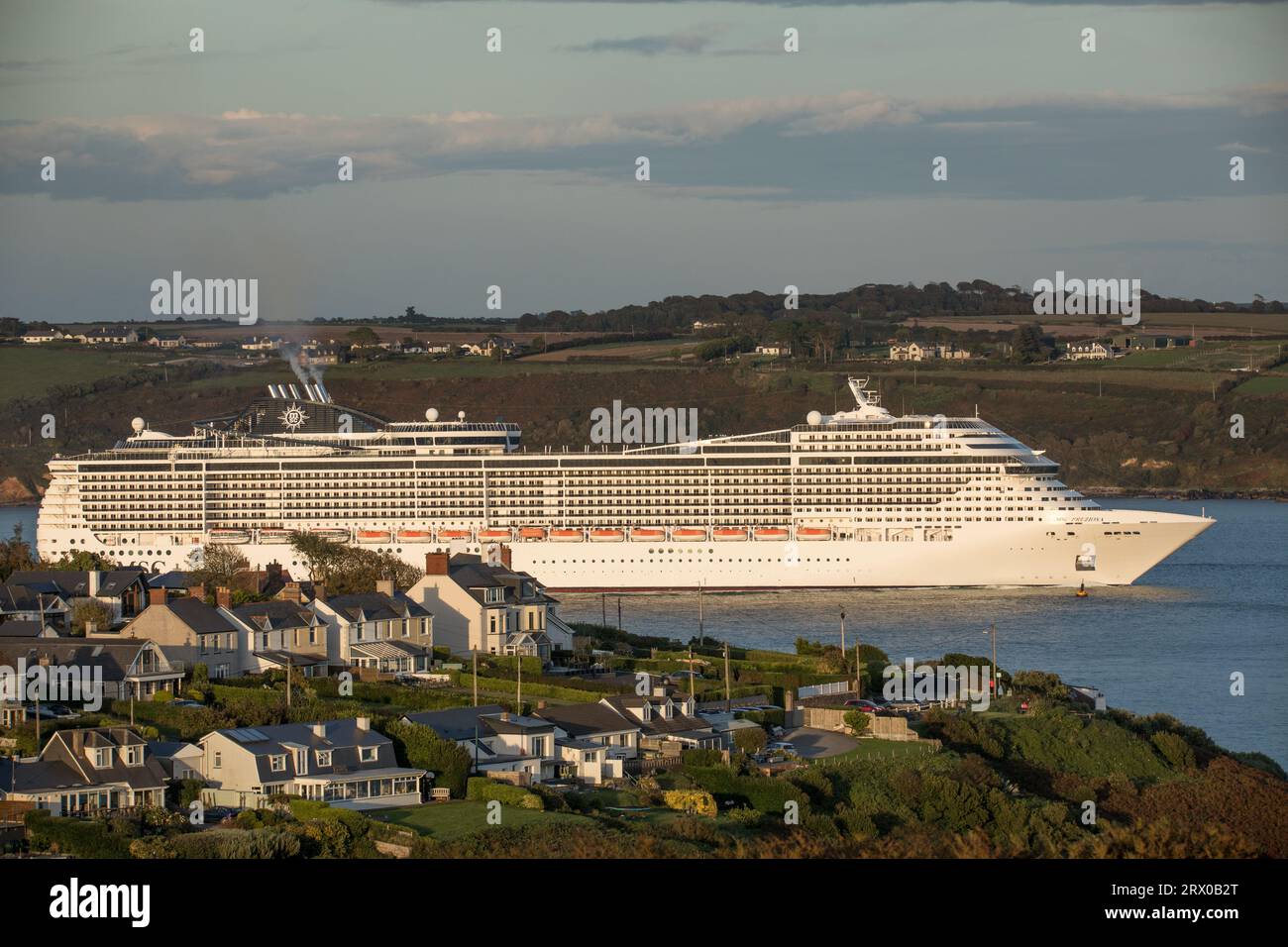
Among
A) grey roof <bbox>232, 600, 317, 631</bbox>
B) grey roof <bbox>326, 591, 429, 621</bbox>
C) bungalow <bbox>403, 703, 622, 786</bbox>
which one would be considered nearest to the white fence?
grey roof <bbox>326, 591, 429, 621</bbox>

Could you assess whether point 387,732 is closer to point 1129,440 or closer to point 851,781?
point 851,781

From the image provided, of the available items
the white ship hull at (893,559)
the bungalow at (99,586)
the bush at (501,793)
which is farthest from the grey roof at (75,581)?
the white ship hull at (893,559)

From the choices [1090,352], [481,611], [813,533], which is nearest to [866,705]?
[481,611]

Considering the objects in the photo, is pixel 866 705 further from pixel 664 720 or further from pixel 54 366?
pixel 54 366

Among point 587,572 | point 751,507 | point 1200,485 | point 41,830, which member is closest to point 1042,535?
point 751,507

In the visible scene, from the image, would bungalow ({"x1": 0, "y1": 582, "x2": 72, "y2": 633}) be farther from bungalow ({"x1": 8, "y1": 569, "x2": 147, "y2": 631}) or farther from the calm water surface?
the calm water surface
